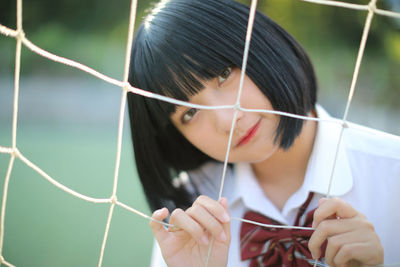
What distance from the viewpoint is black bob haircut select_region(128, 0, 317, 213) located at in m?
0.57

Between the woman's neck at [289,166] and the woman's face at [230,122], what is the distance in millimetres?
59

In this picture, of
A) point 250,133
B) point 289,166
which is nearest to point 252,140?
point 250,133

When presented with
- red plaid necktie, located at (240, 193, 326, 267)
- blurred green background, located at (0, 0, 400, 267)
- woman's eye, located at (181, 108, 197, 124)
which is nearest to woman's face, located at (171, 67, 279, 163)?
woman's eye, located at (181, 108, 197, 124)

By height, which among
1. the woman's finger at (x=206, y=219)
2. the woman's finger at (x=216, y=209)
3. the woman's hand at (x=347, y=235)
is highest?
the woman's hand at (x=347, y=235)

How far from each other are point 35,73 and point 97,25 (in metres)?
0.87

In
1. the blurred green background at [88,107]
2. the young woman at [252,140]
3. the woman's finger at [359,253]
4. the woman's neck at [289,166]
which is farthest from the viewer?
the blurred green background at [88,107]

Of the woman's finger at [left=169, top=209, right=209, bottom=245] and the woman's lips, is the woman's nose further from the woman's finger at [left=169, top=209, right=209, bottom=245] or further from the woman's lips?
the woman's finger at [left=169, top=209, right=209, bottom=245]

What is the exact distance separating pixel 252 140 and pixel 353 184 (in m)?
0.19

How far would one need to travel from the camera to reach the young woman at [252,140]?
21.4 inches

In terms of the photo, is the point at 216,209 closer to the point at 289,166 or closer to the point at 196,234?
the point at 196,234

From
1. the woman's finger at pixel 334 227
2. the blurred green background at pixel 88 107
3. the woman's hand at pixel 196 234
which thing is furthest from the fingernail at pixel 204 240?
the blurred green background at pixel 88 107

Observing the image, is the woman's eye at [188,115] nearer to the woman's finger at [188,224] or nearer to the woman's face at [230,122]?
the woman's face at [230,122]

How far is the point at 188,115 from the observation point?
0.63 m

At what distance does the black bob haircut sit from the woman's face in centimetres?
1
